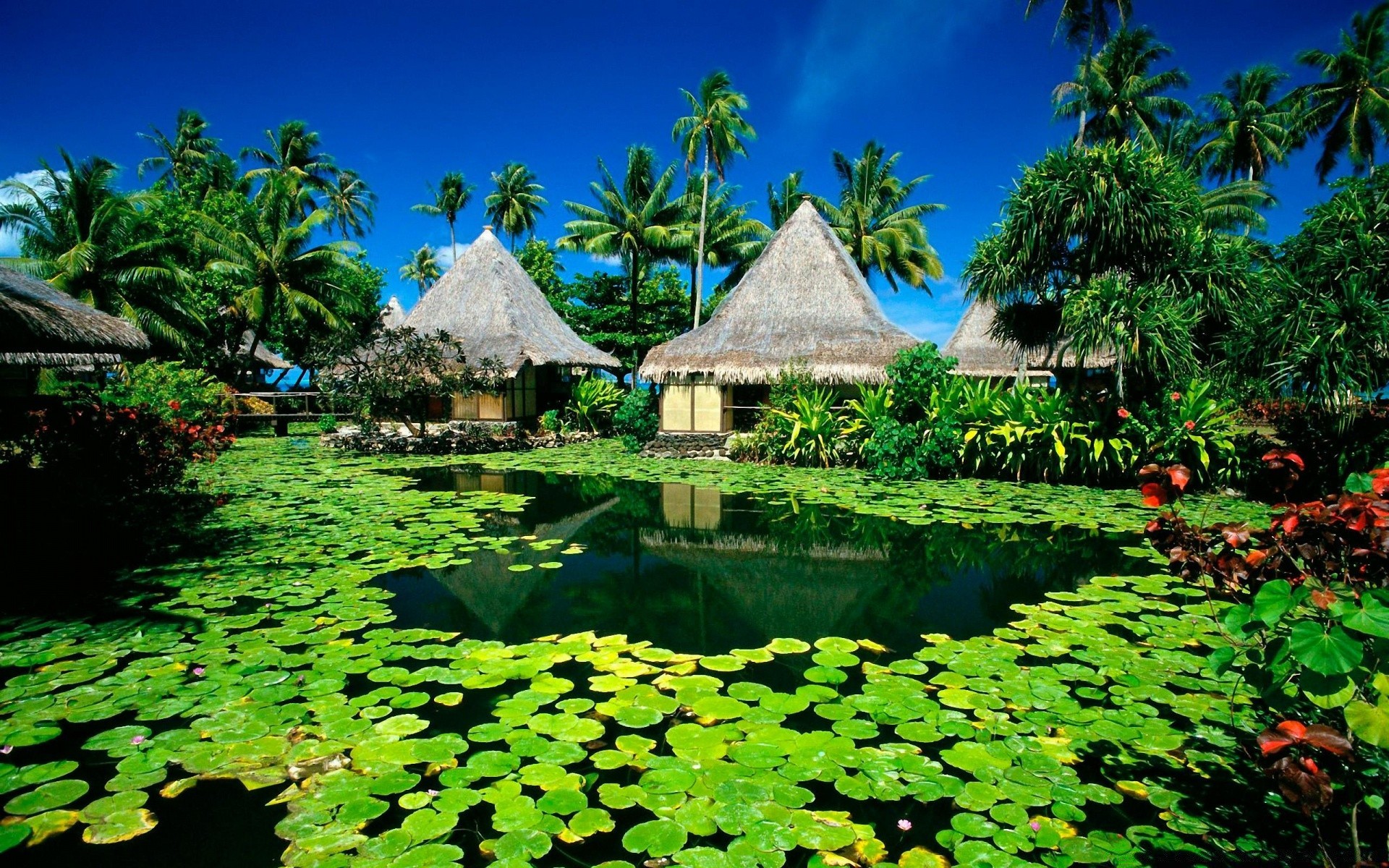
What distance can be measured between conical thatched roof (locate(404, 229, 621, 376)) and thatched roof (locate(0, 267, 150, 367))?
7.22 m

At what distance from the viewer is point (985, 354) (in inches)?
761

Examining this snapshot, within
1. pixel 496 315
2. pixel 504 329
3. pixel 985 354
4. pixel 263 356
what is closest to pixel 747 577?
pixel 504 329

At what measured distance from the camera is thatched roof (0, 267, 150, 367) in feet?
25.8

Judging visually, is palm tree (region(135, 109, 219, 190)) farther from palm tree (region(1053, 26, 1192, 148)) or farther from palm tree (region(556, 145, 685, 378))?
palm tree (region(1053, 26, 1192, 148))

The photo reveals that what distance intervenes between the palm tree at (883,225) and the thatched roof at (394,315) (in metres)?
14.3

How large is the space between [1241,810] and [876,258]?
Answer: 23601 mm

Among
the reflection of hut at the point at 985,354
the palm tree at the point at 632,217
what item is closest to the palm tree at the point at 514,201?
the palm tree at the point at 632,217

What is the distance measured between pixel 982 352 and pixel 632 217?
11679 mm

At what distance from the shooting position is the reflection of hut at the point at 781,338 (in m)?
13.8

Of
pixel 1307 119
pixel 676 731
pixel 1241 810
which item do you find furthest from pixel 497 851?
pixel 1307 119

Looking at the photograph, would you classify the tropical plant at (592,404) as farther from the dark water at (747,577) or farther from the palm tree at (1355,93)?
the palm tree at (1355,93)

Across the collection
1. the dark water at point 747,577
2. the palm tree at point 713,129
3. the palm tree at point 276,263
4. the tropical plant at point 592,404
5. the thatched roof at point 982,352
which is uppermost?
the palm tree at point 713,129

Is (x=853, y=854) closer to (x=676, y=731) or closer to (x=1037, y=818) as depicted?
(x=1037, y=818)

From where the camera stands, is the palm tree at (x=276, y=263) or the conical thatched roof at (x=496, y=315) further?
the palm tree at (x=276, y=263)
